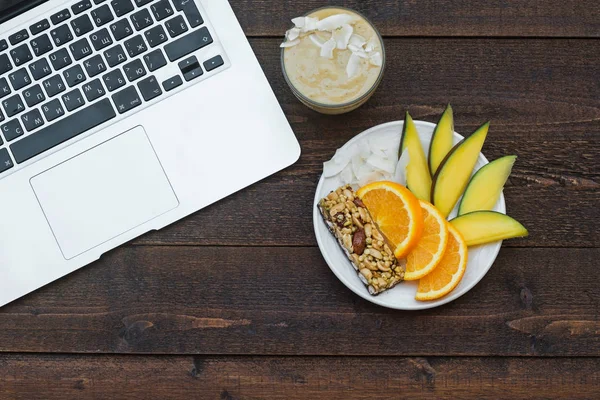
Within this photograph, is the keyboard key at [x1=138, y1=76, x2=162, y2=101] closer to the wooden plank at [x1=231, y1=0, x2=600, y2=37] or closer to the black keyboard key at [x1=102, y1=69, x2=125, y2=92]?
the black keyboard key at [x1=102, y1=69, x2=125, y2=92]

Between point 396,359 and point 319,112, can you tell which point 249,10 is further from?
point 396,359

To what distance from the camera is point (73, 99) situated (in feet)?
2.47

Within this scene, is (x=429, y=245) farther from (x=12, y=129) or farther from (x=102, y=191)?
(x=12, y=129)

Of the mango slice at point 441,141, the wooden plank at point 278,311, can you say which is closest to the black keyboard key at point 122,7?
the wooden plank at point 278,311

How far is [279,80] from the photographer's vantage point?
2.69ft

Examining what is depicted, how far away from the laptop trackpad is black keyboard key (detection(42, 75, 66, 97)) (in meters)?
0.08

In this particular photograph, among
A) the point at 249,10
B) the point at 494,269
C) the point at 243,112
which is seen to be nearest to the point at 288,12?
the point at 249,10

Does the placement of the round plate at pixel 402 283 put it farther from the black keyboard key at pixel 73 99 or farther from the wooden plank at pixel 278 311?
the black keyboard key at pixel 73 99

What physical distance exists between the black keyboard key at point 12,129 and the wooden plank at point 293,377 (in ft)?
0.97

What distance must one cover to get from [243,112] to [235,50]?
8 cm

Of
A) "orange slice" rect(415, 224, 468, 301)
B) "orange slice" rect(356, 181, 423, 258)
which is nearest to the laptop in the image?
"orange slice" rect(356, 181, 423, 258)

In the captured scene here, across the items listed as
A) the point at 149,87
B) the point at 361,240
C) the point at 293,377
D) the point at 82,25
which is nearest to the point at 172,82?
the point at 149,87

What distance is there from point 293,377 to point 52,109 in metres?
0.46

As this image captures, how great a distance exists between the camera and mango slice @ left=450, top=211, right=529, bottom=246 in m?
0.74
